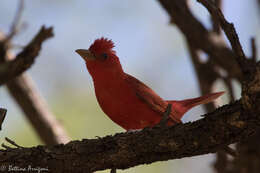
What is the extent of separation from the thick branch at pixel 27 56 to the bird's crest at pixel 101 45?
0.57 metres

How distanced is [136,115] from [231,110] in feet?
6.10

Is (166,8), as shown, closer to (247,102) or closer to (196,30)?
(196,30)

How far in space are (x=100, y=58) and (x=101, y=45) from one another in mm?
170

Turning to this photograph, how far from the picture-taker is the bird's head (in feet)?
16.8

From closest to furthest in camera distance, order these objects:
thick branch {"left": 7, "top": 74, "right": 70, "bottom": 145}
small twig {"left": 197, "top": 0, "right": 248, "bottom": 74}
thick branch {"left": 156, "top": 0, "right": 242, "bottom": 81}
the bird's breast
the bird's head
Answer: small twig {"left": 197, "top": 0, "right": 248, "bottom": 74} < the bird's breast < the bird's head < thick branch {"left": 156, "top": 0, "right": 242, "bottom": 81} < thick branch {"left": 7, "top": 74, "right": 70, "bottom": 145}

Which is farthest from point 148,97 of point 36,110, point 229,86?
point 36,110

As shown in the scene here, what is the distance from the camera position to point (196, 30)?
5.74 metres

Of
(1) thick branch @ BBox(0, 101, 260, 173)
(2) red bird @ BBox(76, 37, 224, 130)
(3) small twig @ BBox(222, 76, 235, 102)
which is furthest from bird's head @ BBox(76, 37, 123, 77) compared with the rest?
(1) thick branch @ BBox(0, 101, 260, 173)

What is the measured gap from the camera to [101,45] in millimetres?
5227

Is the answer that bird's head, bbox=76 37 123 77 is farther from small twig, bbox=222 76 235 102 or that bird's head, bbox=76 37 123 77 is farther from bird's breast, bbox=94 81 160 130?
small twig, bbox=222 76 235 102

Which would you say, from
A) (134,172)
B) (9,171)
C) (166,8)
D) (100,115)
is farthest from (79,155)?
(100,115)

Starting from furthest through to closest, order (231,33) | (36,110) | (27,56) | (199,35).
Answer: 1. (36,110)
2. (199,35)
3. (27,56)
4. (231,33)

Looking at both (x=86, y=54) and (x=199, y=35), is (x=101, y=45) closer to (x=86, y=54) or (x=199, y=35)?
(x=86, y=54)

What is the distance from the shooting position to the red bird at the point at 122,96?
472cm
